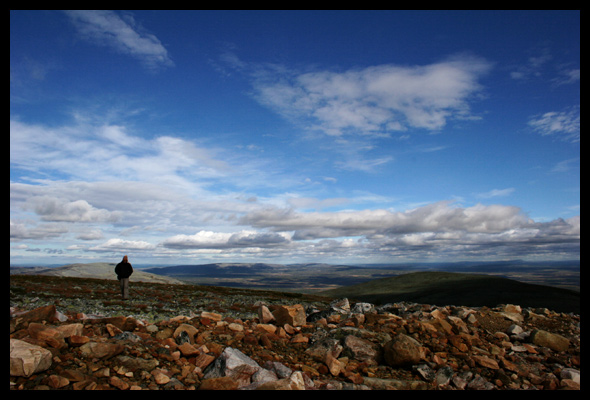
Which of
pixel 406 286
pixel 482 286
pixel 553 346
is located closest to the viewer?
pixel 553 346

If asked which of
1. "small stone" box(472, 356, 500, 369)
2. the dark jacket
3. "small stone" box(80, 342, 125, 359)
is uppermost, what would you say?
the dark jacket

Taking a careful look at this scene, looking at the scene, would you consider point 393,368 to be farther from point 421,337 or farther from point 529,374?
point 529,374

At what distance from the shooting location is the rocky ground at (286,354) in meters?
7.80

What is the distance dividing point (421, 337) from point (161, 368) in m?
8.76

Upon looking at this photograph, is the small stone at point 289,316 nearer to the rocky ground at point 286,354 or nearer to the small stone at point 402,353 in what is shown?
the rocky ground at point 286,354

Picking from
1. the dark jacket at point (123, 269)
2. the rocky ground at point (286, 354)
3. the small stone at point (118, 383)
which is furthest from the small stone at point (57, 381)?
the dark jacket at point (123, 269)

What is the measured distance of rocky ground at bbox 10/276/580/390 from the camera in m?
7.80

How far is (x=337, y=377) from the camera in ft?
29.3

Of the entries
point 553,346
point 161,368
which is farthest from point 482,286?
point 161,368

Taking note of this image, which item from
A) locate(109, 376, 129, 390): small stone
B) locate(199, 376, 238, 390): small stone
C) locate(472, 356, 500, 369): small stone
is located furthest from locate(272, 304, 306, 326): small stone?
locate(109, 376, 129, 390): small stone

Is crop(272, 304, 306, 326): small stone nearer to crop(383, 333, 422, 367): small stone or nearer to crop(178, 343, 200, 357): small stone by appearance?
crop(383, 333, 422, 367): small stone

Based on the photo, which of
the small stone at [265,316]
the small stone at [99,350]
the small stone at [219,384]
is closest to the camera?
the small stone at [219,384]
